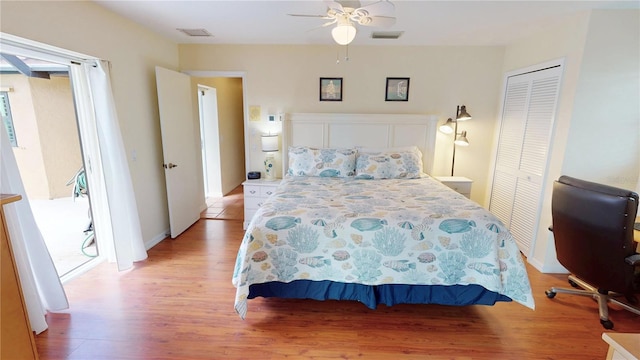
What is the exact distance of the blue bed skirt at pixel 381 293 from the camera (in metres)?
2.02

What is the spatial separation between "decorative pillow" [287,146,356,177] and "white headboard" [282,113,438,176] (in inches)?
12.9

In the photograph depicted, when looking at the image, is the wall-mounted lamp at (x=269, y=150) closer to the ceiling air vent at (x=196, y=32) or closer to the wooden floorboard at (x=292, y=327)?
the ceiling air vent at (x=196, y=32)

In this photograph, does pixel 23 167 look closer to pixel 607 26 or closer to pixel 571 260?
pixel 571 260

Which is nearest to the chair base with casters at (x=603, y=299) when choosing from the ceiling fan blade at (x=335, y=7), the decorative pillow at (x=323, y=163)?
the decorative pillow at (x=323, y=163)

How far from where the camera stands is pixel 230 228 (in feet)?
12.4

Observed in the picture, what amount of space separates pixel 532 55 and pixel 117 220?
4.50 meters

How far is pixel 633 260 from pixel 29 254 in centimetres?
390

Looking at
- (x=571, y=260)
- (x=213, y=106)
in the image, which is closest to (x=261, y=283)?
(x=571, y=260)

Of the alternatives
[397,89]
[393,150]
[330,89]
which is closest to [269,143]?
[330,89]

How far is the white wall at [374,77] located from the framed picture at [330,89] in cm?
7

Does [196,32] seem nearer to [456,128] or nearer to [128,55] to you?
[128,55]

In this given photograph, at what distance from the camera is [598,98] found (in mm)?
2436

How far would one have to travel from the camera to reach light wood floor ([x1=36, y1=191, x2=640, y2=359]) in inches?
70.1

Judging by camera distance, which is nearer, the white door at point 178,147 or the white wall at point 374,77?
the white door at point 178,147
